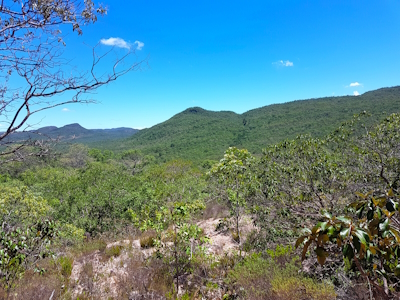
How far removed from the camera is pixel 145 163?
1816 inches

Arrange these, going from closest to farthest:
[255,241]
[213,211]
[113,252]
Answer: [113,252] < [255,241] < [213,211]

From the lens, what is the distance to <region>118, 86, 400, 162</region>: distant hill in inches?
2463

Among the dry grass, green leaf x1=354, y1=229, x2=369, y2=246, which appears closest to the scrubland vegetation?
green leaf x1=354, y1=229, x2=369, y2=246

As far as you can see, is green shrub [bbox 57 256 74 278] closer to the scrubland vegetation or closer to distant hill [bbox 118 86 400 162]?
the scrubland vegetation

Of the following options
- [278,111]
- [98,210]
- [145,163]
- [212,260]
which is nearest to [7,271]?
[212,260]

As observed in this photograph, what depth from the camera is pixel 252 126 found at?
9225 cm

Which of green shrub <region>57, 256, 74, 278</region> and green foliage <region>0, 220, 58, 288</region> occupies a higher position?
green foliage <region>0, 220, 58, 288</region>

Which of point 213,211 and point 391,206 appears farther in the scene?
point 213,211

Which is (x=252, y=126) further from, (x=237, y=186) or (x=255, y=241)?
(x=255, y=241)

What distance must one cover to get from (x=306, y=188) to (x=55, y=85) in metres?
4.93

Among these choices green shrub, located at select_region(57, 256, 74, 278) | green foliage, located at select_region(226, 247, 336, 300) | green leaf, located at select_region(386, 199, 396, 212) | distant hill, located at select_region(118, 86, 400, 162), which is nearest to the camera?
green leaf, located at select_region(386, 199, 396, 212)

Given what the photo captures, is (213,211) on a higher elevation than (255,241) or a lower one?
lower

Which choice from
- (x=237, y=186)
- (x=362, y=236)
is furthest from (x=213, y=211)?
(x=362, y=236)

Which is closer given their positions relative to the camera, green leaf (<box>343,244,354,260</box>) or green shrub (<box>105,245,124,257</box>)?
green leaf (<box>343,244,354,260</box>)
